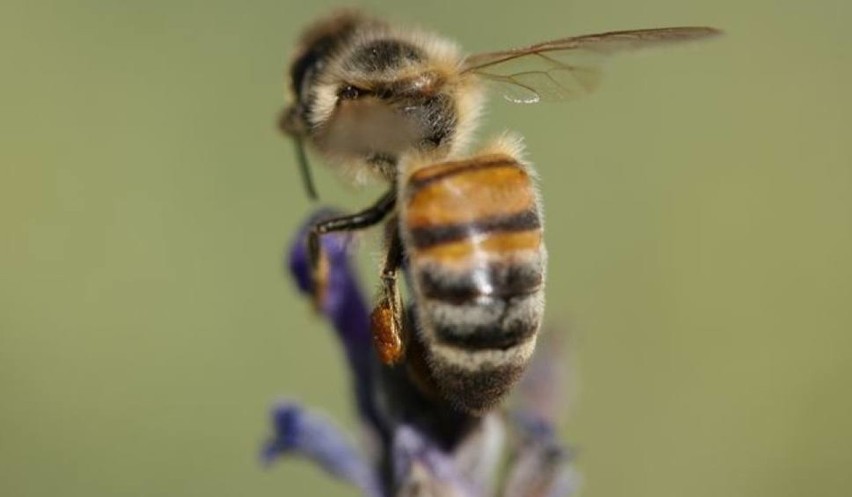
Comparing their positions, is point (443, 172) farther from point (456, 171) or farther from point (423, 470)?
point (423, 470)

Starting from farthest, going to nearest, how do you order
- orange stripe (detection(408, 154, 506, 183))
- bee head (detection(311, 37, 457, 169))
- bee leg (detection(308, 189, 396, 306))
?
bee leg (detection(308, 189, 396, 306))
bee head (detection(311, 37, 457, 169))
orange stripe (detection(408, 154, 506, 183))

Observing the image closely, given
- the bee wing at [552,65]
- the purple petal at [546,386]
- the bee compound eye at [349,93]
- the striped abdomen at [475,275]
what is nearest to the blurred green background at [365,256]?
the purple petal at [546,386]

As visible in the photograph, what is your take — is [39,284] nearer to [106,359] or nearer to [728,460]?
[106,359]

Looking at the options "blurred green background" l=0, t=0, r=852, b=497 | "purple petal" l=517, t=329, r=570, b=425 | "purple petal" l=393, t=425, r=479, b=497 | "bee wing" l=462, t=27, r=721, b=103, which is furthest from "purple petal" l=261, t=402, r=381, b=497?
"blurred green background" l=0, t=0, r=852, b=497

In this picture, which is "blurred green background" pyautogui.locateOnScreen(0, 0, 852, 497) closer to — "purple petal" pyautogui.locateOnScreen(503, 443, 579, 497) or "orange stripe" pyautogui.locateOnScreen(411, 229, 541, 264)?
"purple petal" pyautogui.locateOnScreen(503, 443, 579, 497)

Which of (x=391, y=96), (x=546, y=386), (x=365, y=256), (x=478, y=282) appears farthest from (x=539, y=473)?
(x=365, y=256)

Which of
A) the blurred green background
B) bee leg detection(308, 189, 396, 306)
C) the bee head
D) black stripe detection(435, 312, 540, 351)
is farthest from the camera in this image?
the blurred green background
